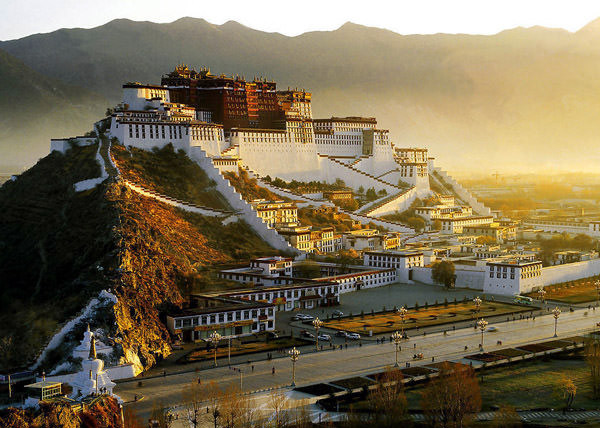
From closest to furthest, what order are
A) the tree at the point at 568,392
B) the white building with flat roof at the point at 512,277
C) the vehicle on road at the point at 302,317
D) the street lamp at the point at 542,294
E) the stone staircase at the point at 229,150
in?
the tree at the point at 568,392 < the vehicle on road at the point at 302,317 < the street lamp at the point at 542,294 < the white building with flat roof at the point at 512,277 < the stone staircase at the point at 229,150

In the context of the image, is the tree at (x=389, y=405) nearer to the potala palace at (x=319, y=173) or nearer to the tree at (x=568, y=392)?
the tree at (x=568, y=392)

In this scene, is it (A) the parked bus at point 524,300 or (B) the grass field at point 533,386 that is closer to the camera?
(B) the grass field at point 533,386

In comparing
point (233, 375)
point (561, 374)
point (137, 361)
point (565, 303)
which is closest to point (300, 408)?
point (233, 375)

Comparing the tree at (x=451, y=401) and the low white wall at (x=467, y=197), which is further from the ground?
the low white wall at (x=467, y=197)

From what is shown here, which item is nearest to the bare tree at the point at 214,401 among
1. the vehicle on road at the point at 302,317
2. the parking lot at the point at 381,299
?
the parking lot at the point at 381,299

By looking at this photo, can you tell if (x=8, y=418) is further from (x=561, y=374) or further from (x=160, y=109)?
(x=160, y=109)

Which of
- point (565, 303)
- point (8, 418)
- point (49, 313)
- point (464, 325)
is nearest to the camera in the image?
point (8, 418)

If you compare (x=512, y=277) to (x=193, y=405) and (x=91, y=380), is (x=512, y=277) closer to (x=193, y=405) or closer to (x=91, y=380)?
(x=193, y=405)
